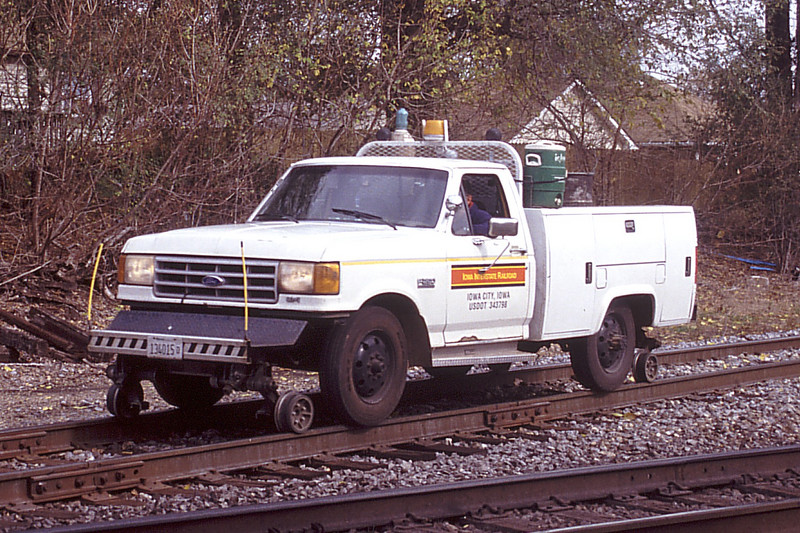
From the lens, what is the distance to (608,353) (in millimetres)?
10633

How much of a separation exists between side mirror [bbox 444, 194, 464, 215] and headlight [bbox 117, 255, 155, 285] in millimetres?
2262

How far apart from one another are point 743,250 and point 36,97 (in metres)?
18.0

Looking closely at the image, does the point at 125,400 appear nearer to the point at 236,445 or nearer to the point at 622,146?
the point at 236,445

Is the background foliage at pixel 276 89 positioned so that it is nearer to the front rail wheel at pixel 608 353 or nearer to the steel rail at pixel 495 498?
the front rail wheel at pixel 608 353

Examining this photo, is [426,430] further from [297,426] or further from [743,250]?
[743,250]

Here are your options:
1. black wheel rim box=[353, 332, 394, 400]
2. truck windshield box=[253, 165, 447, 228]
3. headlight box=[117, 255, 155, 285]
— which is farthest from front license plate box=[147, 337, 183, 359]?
truck windshield box=[253, 165, 447, 228]

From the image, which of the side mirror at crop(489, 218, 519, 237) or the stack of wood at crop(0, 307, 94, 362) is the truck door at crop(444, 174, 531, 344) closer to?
the side mirror at crop(489, 218, 519, 237)

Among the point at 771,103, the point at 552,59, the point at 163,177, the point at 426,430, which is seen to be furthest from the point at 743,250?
the point at 426,430

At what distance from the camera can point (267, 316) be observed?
25.9ft

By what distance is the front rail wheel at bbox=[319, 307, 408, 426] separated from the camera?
7898 mm

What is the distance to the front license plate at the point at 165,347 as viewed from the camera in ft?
25.3

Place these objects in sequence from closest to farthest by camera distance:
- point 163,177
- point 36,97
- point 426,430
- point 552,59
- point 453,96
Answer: point 426,430 < point 36,97 < point 163,177 < point 453,96 < point 552,59

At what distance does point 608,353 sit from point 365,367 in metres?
3.23

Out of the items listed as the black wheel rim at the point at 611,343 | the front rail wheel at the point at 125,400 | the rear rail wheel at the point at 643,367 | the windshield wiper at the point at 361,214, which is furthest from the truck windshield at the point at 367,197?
the rear rail wheel at the point at 643,367
